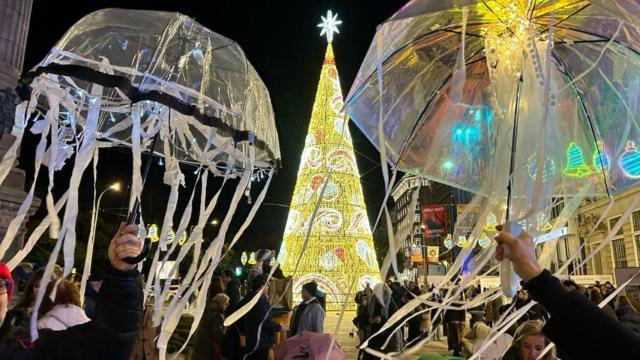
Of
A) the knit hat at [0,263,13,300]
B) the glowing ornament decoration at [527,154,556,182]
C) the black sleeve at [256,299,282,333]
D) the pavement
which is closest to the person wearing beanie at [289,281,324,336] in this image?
the black sleeve at [256,299,282,333]

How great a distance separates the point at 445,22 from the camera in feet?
9.70

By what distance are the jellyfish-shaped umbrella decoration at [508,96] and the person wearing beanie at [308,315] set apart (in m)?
2.27

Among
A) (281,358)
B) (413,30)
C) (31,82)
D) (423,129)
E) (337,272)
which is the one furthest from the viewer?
(337,272)

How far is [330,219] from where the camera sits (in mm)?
17797

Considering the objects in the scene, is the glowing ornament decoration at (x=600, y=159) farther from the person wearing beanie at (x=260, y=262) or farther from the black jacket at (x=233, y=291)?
the black jacket at (x=233, y=291)

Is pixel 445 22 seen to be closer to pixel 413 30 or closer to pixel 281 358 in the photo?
pixel 413 30

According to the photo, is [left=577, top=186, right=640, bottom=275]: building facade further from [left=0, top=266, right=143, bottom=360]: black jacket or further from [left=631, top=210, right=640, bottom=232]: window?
[left=0, top=266, right=143, bottom=360]: black jacket

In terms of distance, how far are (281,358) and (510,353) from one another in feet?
5.59

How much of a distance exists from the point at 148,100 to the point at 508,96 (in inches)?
88.4

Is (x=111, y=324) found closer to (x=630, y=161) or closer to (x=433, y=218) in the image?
(x=630, y=161)

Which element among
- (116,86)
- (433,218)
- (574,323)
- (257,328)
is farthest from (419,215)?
(574,323)

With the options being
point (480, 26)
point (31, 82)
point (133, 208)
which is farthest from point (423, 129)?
point (31, 82)

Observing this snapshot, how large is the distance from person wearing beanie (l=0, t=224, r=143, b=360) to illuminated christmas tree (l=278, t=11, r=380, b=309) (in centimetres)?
1534

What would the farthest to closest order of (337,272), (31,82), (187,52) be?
(337,272), (187,52), (31,82)
